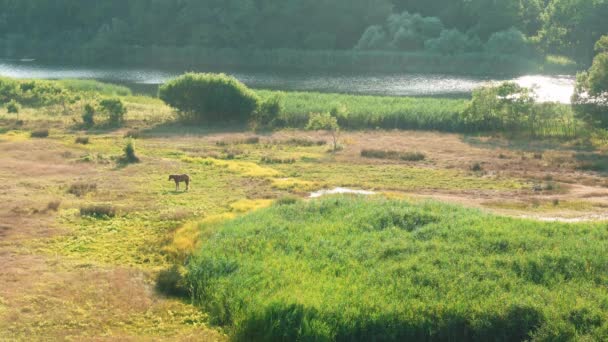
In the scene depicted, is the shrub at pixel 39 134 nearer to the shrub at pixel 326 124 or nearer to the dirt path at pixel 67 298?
the shrub at pixel 326 124

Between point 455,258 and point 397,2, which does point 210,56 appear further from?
point 455,258

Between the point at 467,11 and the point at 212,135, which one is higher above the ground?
the point at 467,11

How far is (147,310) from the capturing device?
75.9 feet

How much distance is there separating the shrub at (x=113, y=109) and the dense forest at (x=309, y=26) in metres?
58.9

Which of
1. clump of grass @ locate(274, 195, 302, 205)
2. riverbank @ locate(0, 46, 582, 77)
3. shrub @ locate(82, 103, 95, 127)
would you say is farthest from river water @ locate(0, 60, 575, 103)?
clump of grass @ locate(274, 195, 302, 205)

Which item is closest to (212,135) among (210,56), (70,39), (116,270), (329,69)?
(116,270)

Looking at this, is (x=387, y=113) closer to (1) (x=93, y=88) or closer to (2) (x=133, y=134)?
(2) (x=133, y=134)

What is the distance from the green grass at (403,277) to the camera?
2055cm

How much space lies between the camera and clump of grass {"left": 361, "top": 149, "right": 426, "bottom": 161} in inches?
1891

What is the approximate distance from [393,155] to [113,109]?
26.1m

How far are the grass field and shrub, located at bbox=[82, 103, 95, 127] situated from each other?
8.70 meters

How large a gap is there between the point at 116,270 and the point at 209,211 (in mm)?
7820

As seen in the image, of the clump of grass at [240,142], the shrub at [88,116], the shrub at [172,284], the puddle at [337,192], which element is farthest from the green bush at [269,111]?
the shrub at [172,284]

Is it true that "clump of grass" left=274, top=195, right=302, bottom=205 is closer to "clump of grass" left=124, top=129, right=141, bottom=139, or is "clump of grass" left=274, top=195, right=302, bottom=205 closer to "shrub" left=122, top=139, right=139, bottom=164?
"shrub" left=122, top=139, right=139, bottom=164
